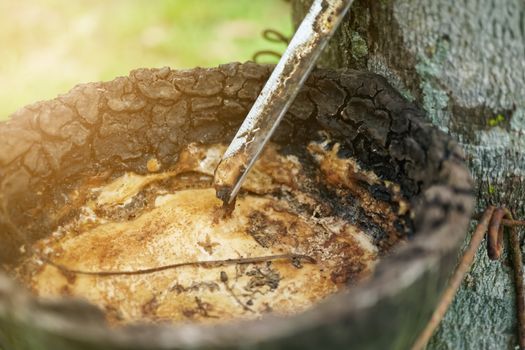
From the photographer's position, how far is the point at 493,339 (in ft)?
5.10

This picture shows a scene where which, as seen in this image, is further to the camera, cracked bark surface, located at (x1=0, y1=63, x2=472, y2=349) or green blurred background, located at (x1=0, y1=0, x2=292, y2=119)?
green blurred background, located at (x1=0, y1=0, x2=292, y2=119)

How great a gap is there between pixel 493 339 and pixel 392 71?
0.72 meters

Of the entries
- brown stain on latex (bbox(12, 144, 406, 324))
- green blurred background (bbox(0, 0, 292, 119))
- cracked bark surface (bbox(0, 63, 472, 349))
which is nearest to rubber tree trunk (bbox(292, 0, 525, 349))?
cracked bark surface (bbox(0, 63, 472, 349))

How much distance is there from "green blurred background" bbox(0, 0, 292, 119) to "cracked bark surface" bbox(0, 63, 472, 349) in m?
1.99

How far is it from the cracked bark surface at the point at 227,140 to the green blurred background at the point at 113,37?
1989 millimetres

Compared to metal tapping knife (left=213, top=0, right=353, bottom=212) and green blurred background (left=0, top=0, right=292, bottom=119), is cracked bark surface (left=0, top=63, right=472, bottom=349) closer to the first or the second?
metal tapping knife (left=213, top=0, right=353, bottom=212)

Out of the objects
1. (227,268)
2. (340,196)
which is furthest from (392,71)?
(227,268)

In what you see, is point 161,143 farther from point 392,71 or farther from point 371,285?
point 371,285

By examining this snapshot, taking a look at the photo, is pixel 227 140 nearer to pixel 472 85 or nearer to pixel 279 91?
pixel 279 91

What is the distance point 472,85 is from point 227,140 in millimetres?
636

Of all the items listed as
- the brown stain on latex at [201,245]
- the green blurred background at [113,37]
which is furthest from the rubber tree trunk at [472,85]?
the green blurred background at [113,37]

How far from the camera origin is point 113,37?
152 inches

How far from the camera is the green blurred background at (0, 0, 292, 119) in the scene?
3540 mm

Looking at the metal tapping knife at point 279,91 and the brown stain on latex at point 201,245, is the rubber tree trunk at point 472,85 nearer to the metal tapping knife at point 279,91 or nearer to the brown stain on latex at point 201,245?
the metal tapping knife at point 279,91
